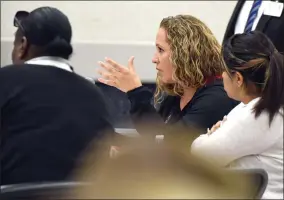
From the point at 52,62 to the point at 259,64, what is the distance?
63 centimetres

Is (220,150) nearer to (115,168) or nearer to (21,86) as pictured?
(21,86)

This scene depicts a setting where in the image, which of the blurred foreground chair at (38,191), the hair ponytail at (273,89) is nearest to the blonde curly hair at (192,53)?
the hair ponytail at (273,89)

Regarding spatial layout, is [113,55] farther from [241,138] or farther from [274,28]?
[241,138]

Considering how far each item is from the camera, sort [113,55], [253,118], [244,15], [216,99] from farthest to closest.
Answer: [113,55]
[244,15]
[216,99]
[253,118]

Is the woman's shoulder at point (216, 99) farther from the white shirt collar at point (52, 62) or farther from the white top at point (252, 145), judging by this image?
the white shirt collar at point (52, 62)

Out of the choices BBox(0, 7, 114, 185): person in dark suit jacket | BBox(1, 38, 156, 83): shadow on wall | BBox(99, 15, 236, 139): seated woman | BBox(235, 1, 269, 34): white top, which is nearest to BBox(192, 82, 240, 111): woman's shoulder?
BBox(99, 15, 236, 139): seated woman

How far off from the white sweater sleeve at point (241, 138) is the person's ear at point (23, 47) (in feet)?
1.98

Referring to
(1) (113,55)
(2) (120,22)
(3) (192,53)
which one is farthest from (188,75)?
(2) (120,22)

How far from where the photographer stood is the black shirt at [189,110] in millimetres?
2068

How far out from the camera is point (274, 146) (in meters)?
1.88

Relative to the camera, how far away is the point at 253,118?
187 centimetres

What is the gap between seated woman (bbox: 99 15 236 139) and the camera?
230 centimetres

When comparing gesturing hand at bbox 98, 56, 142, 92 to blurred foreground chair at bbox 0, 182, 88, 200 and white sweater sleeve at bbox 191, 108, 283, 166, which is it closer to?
white sweater sleeve at bbox 191, 108, 283, 166

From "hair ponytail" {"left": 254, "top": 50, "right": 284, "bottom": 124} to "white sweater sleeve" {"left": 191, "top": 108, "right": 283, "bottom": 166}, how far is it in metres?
0.02
